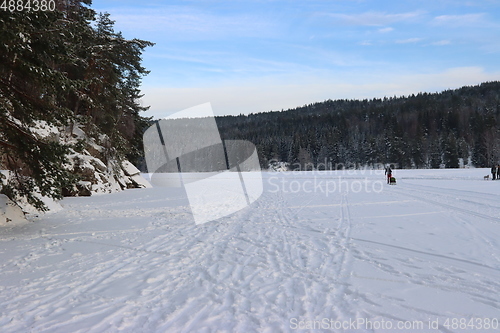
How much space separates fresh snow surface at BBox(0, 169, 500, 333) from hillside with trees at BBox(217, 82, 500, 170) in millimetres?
70323

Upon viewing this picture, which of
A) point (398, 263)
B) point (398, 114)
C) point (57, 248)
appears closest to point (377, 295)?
point (398, 263)

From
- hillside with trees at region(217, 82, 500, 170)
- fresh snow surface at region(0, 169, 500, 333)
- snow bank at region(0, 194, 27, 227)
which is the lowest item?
fresh snow surface at region(0, 169, 500, 333)

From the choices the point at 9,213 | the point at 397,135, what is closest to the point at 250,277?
the point at 9,213

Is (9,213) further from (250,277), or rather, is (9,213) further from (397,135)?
(397,135)

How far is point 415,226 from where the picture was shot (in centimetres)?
898

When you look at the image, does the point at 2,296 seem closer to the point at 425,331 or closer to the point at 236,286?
the point at 236,286

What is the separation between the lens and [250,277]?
5113mm

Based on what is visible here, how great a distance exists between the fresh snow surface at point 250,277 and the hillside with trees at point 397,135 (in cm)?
7032

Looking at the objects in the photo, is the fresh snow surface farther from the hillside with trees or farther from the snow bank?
the hillside with trees

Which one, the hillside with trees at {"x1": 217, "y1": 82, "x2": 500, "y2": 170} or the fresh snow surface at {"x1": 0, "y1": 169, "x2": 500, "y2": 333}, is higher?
the hillside with trees at {"x1": 217, "y1": 82, "x2": 500, "y2": 170}

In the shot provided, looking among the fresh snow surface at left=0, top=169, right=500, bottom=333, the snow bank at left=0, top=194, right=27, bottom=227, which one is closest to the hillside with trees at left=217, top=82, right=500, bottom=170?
the fresh snow surface at left=0, top=169, right=500, bottom=333

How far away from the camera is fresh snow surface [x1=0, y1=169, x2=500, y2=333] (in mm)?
3688

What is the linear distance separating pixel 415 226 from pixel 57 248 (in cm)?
895

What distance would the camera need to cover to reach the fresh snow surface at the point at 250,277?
145 inches
